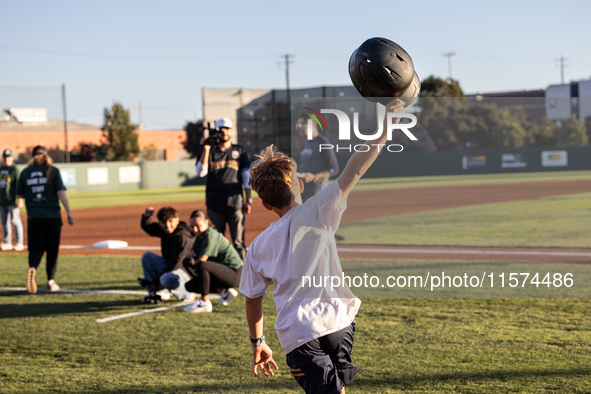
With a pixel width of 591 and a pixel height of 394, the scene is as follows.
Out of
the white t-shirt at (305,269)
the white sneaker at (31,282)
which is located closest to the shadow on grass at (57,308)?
the white sneaker at (31,282)

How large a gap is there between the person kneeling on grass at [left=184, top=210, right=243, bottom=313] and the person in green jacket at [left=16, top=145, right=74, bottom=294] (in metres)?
2.21

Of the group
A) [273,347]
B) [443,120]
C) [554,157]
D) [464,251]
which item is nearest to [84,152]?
[554,157]

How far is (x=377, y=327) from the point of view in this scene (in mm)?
5844

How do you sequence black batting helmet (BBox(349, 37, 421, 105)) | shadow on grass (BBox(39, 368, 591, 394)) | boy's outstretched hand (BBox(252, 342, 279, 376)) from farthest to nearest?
shadow on grass (BBox(39, 368, 591, 394))
black batting helmet (BBox(349, 37, 421, 105))
boy's outstretched hand (BBox(252, 342, 279, 376))

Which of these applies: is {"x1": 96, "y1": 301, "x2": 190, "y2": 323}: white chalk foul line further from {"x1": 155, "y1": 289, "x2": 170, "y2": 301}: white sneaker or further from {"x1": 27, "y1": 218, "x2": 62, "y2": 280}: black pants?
{"x1": 27, "y1": 218, "x2": 62, "y2": 280}: black pants

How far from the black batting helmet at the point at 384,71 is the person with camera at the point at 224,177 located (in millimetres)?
4625

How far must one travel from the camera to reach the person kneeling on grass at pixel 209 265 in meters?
6.55

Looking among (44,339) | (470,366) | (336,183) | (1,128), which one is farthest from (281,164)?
(1,128)

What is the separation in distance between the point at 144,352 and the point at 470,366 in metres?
2.78

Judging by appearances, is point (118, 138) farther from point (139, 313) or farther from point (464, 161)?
point (139, 313)

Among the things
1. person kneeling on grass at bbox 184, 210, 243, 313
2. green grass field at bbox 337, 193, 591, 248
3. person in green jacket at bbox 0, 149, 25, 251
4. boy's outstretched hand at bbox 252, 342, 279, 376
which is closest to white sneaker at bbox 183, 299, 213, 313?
person kneeling on grass at bbox 184, 210, 243, 313

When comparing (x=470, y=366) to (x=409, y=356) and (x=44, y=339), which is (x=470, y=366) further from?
(x=44, y=339)

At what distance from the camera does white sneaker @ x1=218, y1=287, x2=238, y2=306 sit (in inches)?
274

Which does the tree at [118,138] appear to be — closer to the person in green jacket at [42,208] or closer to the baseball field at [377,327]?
the baseball field at [377,327]
